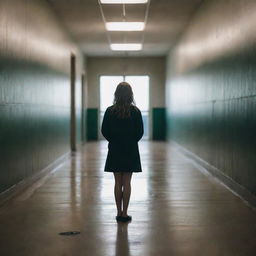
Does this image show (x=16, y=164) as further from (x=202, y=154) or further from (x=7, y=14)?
(x=202, y=154)

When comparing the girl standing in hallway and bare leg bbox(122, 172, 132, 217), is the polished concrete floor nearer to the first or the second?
bare leg bbox(122, 172, 132, 217)

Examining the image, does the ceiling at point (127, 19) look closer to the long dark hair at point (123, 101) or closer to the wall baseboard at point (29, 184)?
the wall baseboard at point (29, 184)

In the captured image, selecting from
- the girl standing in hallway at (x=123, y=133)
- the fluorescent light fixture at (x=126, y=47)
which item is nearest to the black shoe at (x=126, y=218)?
the girl standing in hallway at (x=123, y=133)

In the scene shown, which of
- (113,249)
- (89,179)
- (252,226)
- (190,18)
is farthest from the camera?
(190,18)

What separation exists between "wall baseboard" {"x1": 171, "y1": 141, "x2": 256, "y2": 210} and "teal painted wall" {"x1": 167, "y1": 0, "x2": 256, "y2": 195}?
0.26 feet

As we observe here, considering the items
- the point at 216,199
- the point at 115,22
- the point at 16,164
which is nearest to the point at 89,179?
the point at 16,164

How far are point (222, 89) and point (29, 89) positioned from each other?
3.12m

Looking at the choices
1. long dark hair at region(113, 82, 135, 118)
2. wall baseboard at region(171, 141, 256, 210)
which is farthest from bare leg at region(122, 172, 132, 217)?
wall baseboard at region(171, 141, 256, 210)

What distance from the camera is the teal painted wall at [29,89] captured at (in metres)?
6.91

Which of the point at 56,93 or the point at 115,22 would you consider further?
the point at 115,22

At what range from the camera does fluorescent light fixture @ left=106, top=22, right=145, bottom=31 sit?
1321 centimetres

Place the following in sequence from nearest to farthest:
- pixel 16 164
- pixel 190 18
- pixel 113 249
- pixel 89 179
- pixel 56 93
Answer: pixel 113 249 < pixel 16 164 < pixel 89 179 < pixel 56 93 < pixel 190 18

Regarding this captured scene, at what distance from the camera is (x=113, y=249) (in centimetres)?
446

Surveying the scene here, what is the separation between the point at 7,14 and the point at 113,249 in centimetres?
381
